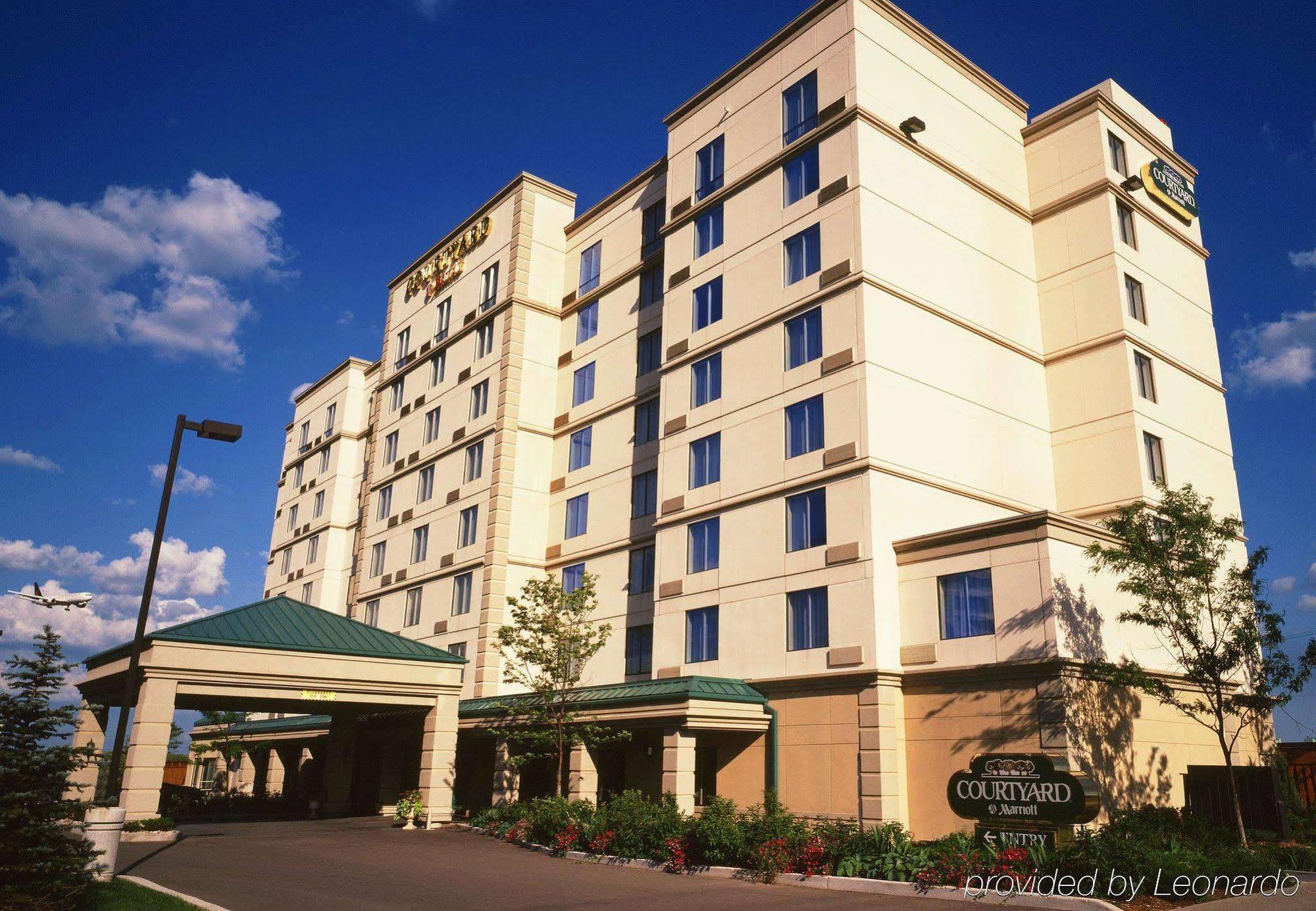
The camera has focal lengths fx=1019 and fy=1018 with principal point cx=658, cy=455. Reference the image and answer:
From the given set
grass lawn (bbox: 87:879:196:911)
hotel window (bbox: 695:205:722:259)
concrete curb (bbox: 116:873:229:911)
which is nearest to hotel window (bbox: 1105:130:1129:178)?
hotel window (bbox: 695:205:722:259)

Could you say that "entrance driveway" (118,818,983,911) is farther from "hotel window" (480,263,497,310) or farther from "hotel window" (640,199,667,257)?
"hotel window" (480,263,497,310)

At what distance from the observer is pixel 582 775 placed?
Result: 30.3 m

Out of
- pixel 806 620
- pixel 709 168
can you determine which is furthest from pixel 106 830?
pixel 709 168

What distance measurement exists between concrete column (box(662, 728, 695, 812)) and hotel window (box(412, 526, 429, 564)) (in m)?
22.8

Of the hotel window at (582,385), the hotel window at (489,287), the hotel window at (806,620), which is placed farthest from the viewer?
the hotel window at (489,287)

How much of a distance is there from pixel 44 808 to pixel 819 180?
26.7m

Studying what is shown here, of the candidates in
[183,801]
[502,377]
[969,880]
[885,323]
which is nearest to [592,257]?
[502,377]

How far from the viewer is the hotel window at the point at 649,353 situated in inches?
1591

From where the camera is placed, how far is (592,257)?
150ft

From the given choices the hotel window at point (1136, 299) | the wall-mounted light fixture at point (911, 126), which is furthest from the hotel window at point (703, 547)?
the hotel window at point (1136, 299)

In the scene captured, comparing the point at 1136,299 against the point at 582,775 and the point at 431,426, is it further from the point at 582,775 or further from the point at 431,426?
the point at 431,426

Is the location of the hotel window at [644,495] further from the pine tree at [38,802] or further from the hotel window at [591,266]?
the pine tree at [38,802]

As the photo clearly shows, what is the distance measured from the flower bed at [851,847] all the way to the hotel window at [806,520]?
286 inches

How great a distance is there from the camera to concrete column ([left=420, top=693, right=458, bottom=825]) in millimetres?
32250
